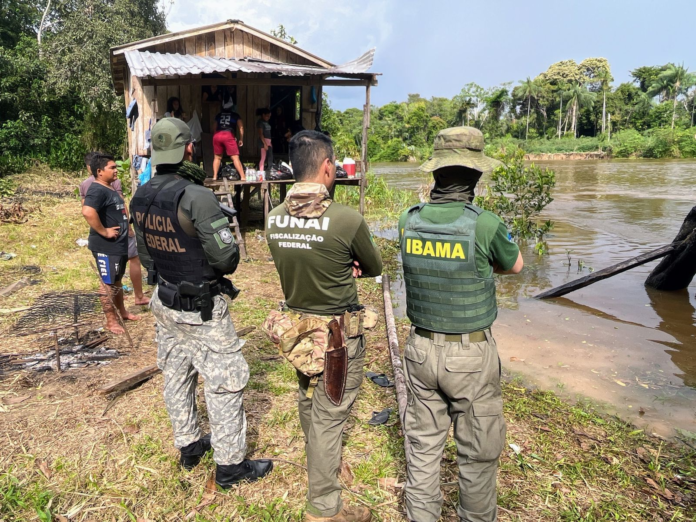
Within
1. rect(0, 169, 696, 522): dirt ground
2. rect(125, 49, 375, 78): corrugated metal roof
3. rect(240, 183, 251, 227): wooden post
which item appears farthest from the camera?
rect(240, 183, 251, 227): wooden post

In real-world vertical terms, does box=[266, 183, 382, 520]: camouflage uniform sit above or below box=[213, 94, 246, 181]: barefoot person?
below

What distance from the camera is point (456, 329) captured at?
2.35 meters

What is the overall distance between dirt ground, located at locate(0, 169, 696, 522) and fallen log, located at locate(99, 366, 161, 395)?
2.3 inches

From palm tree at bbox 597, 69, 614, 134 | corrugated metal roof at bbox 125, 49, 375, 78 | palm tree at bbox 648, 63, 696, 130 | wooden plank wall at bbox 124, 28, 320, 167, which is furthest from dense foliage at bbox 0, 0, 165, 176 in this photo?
palm tree at bbox 648, 63, 696, 130

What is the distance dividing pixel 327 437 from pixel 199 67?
751cm

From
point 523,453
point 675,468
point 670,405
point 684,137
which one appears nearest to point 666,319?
point 670,405

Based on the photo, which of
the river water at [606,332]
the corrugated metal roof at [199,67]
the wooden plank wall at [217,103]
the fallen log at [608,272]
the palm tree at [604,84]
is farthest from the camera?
the palm tree at [604,84]

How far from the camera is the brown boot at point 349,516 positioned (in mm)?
2570

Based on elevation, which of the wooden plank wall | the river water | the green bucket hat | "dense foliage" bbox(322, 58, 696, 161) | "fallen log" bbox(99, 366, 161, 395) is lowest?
the river water

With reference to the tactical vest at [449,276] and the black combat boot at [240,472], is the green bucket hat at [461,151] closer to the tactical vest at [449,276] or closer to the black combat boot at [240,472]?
the tactical vest at [449,276]

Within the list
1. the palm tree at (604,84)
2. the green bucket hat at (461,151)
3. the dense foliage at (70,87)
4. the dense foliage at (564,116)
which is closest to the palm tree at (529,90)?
the dense foliage at (564,116)

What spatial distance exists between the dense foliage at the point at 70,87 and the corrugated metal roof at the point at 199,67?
11.4 meters

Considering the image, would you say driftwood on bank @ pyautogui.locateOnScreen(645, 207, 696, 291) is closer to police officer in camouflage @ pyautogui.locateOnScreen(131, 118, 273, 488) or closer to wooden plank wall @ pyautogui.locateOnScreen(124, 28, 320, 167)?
police officer in camouflage @ pyautogui.locateOnScreen(131, 118, 273, 488)

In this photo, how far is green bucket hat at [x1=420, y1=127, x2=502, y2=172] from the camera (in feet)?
7.68
